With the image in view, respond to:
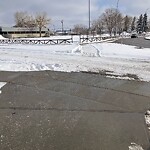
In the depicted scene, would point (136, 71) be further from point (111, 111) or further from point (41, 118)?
point (41, 118)

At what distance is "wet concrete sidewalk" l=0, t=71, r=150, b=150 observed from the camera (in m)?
5.80

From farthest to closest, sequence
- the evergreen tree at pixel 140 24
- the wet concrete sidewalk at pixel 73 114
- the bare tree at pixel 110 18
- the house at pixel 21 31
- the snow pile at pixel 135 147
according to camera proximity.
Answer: the evergreen tree at pixel 140 24
the house at pixel 21 31
the bare tree at pixel 110 18
the wet concrete sidewalk at pixel 73 114
the snow pile at pixel 135 147

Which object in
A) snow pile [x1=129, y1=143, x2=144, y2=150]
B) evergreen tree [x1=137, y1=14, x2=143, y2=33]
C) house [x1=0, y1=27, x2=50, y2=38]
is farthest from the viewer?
evergreen tree [x1=137, y1=14, x2=143, y2=33]

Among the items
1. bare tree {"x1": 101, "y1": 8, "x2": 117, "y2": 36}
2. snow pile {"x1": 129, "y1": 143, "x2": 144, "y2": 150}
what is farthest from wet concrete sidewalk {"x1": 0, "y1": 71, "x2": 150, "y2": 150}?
bare tree {"x1": 101, "y1": 8, "x2": 117, "y2": 36}

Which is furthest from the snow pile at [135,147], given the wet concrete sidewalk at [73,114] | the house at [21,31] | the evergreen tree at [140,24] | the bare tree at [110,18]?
the evergreen tree at [140,24]

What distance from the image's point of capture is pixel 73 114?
7598 mm

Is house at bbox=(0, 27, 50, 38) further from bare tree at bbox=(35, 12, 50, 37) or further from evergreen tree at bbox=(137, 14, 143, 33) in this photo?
evergreen tree at bbox=(137, 14, 143, 33)

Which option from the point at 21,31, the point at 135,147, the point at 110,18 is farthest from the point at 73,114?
the point at 21,31

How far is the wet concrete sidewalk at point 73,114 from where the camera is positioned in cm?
580

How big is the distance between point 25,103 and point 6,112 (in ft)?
3.33

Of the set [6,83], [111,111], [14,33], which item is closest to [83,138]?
[111,111]

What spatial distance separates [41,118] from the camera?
7234 millimetres

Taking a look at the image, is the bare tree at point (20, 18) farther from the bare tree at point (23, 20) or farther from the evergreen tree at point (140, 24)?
the evergreen tree at point (140, 24)

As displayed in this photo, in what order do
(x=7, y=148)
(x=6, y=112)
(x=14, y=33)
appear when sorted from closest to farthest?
(x=7, y=148)
(x=6, y=112)
(x=14, y=33)
